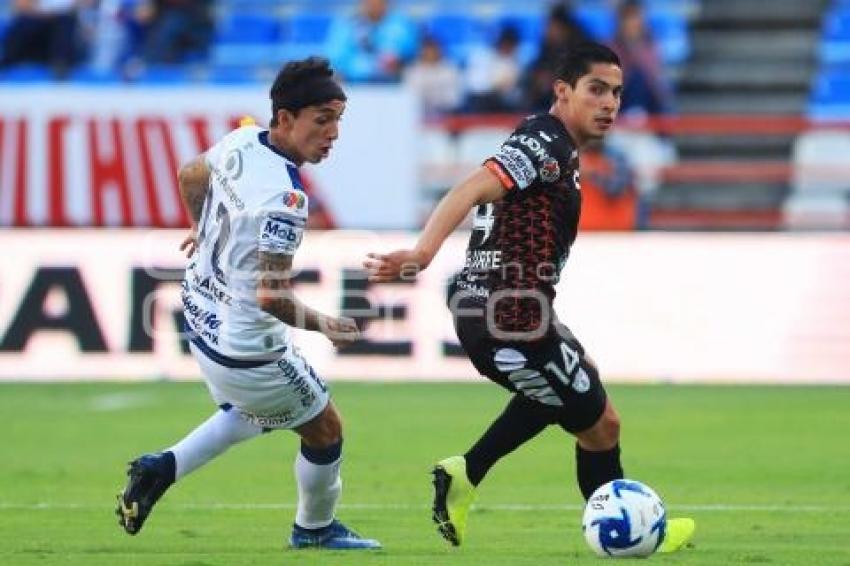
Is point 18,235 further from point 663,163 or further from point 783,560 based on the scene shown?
point 783,560

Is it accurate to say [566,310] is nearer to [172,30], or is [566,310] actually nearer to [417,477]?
[417,477]

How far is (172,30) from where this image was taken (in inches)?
922

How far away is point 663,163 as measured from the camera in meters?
21.9

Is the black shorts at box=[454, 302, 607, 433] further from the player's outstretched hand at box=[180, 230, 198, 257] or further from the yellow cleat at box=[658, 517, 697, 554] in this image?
the player's outstretched hand at box=[180, 230, 198, 257]

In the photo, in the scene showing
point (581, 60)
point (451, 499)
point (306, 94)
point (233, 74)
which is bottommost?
point (233, 74)

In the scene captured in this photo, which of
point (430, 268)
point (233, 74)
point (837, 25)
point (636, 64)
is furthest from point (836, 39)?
point (430, 268)

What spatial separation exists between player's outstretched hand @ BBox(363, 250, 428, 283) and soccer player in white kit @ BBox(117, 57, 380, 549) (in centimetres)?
44

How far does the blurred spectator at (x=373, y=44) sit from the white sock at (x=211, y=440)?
1227cm

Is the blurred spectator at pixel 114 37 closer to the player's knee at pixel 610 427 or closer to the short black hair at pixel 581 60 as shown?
the short black hair at pixel 581 60

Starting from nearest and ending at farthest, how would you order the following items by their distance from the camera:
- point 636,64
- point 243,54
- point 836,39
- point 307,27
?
point 636,64, point 836,39, point 243,54, point 307,27

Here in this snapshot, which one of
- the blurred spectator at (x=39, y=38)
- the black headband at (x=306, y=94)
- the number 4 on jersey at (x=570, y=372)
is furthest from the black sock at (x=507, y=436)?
the blurred spectator at (x=39, y=38)

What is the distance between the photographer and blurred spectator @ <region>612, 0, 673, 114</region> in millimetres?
21359

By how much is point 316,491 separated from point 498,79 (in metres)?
13.3

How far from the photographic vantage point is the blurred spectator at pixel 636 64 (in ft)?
70.1
